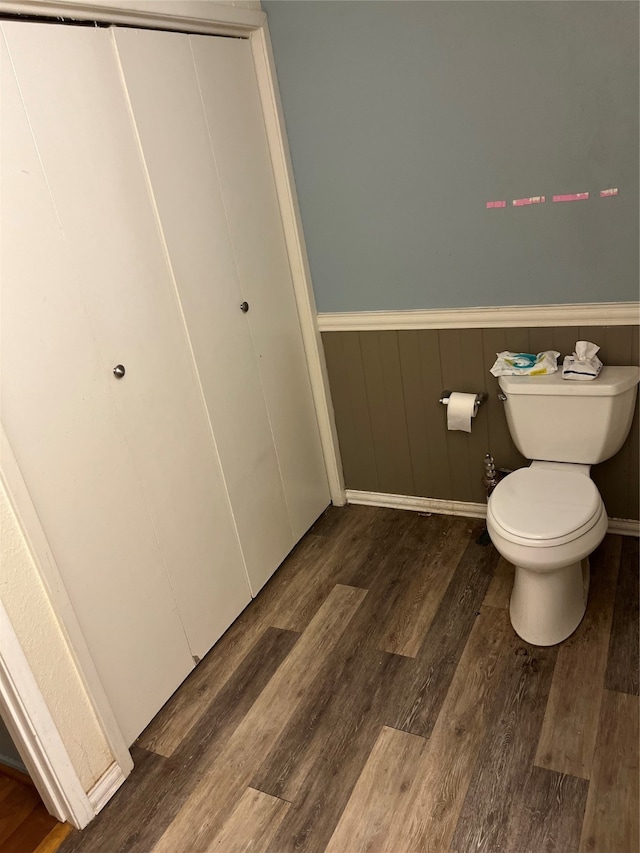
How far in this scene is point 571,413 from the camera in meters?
2.06

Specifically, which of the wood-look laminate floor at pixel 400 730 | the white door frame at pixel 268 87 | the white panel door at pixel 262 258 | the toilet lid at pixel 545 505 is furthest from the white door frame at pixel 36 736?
the white door frame at pixel 268 87

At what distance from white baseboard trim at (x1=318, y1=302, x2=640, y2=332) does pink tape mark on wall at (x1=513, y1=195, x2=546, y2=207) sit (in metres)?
0.33

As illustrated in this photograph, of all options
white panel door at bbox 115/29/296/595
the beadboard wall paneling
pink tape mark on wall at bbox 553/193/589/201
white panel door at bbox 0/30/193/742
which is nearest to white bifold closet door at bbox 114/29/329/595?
white panel door at bbox 115/29/296/595

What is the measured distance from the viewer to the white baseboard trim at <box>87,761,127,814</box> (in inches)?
66.8

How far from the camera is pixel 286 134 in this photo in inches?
91.8

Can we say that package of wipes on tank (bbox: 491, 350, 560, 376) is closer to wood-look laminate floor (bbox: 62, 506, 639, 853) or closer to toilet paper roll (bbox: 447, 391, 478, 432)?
toilet paper roll (bbox: 447, 391, 478, 432)

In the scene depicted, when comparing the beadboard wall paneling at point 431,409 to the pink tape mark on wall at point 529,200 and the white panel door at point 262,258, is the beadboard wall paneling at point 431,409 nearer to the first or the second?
the white panel door at point 262,258

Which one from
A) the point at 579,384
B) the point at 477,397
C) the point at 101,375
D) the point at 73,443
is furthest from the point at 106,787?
the point at 579,384

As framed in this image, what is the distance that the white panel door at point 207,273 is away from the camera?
1.82 m

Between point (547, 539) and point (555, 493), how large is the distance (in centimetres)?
22

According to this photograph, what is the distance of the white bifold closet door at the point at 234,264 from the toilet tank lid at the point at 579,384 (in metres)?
0.87

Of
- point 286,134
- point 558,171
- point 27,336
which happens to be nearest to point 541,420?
point 558,171

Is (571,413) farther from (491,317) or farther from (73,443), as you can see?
(73,443)

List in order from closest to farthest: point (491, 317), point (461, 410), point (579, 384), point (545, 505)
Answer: point (545, 505), point (579, 384), point (491, 317), point (461, 410)
